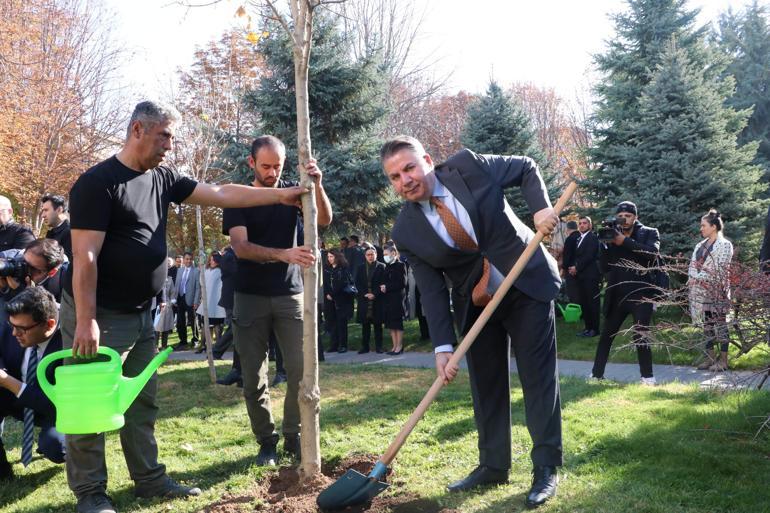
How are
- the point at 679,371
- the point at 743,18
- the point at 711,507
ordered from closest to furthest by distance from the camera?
the point at 711,507, the point at 679,371, the point at 743,18

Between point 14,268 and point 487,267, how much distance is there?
411cm

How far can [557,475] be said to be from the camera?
3.71 m

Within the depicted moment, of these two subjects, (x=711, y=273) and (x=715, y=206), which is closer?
(x=711, y=273)

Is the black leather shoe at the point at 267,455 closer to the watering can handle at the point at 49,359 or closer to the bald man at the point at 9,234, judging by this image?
the watering can handle at the point at 49,359

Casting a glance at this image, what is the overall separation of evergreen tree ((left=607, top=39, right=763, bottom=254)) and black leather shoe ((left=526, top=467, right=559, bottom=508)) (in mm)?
9955

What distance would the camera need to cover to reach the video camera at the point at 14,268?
5.26 metres

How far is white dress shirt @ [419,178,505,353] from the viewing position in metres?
3.65

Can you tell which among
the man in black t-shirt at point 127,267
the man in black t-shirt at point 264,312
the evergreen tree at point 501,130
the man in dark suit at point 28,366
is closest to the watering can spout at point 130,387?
the man in black t-shirt at point 127,267

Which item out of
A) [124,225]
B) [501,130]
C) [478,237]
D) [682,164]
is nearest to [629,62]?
[501,130]

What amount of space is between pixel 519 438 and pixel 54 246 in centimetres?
427

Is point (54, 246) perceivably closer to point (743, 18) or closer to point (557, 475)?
point (557, 475)

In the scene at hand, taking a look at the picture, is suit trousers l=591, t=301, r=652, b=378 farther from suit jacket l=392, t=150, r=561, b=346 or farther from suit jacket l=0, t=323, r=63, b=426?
suit jacket l=0, t=323, r=63, b=426

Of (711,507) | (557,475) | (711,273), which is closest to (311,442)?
(557,475)

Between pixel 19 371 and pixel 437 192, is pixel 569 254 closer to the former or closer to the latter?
Result: pixel 437 192
